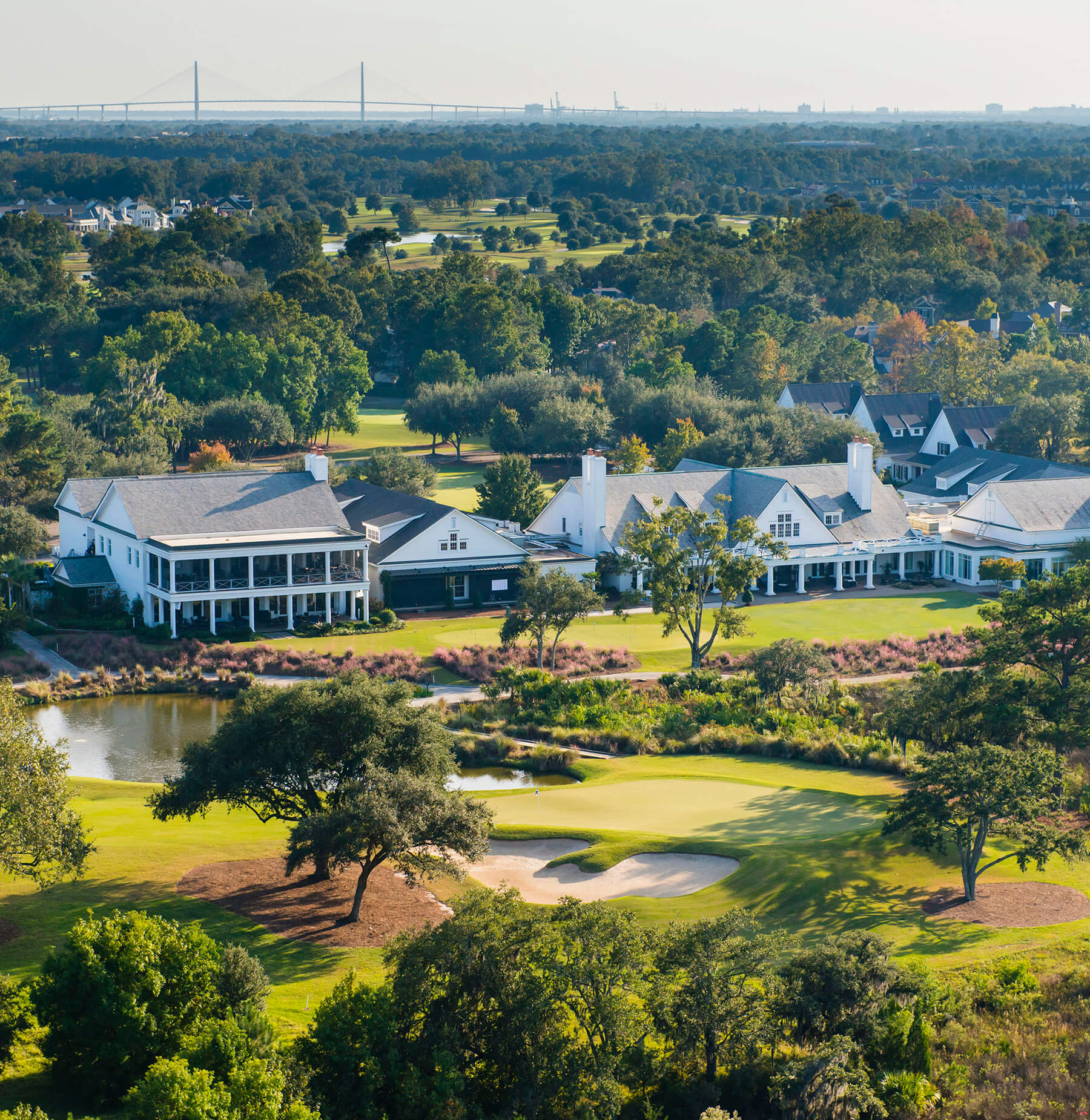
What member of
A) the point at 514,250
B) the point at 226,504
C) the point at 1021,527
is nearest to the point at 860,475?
the point at 1021,527

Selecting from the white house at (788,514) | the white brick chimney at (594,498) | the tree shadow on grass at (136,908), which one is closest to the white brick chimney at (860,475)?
the white house at (788,514)

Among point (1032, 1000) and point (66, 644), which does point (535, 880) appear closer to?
point (1032, 1000)

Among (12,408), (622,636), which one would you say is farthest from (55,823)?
(12,408)

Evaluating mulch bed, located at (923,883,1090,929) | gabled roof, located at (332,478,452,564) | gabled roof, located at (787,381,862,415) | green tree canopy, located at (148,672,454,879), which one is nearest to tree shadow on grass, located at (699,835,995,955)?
mulch bed, located at (923,883,1090,929)

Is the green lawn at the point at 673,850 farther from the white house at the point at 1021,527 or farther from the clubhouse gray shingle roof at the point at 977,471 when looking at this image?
the clubhouse gray shingle roof at the point at 977,471

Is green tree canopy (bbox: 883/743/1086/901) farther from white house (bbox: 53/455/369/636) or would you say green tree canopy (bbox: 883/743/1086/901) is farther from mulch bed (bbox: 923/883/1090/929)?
white house (bbox: 53/455/369/636)
